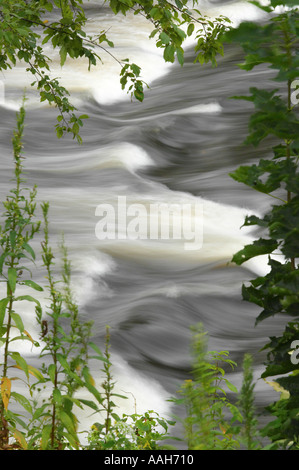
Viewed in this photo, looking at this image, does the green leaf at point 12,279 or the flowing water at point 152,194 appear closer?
the green leaf at point 12,279

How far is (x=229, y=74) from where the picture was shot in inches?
508

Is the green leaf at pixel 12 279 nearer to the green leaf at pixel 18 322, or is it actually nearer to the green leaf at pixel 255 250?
the green leaf at pixel 18 322

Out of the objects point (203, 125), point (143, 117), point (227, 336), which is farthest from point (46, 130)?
point (227, 336)

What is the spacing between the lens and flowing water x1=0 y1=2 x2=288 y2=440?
5168mm

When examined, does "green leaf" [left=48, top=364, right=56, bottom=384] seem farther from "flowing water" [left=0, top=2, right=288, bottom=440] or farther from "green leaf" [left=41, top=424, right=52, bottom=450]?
"flowing water" [left=0, top=2, right=288, bottom=440]

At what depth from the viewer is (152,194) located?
8586 mm

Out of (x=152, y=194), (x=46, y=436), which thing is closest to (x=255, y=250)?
(x=46, y=436)

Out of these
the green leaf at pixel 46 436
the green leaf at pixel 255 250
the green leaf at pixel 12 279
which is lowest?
the green leaf at pixel 46 436

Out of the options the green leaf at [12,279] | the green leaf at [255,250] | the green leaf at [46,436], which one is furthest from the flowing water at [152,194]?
the green leaf at [12,279]

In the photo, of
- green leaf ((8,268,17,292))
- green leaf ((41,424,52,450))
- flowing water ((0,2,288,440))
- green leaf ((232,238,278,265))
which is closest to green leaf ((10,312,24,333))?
green leaf ((8,268,17,292))

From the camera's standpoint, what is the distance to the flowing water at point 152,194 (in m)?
Result: 5.17

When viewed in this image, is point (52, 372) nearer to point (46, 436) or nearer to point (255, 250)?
point (46, 436)
